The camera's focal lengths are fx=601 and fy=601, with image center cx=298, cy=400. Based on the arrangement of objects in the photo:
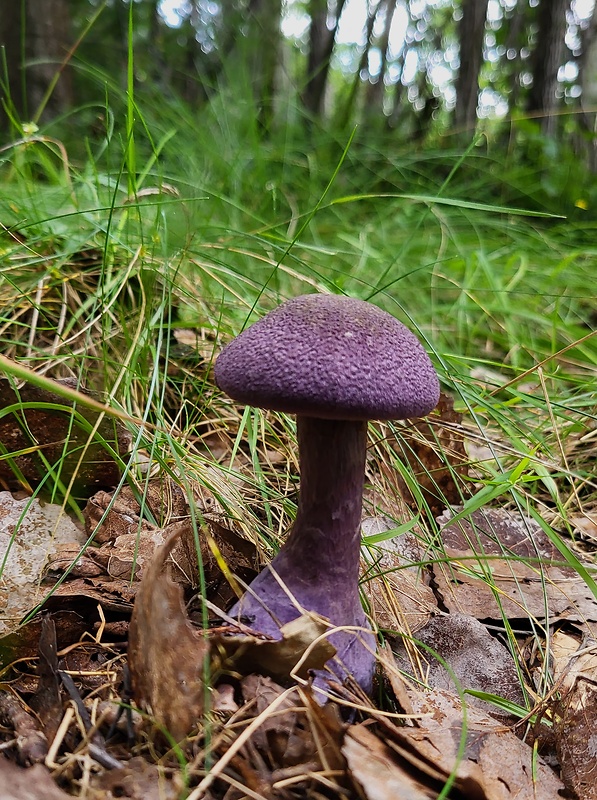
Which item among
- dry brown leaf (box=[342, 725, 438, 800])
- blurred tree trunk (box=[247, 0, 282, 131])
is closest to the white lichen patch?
dry brown leaf (box=[342, 725, 438, 800])

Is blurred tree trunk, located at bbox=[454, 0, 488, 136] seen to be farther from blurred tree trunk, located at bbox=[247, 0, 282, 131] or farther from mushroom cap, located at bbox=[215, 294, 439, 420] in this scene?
mushroom cap, located at bbox=[215, 294, 439, 420]

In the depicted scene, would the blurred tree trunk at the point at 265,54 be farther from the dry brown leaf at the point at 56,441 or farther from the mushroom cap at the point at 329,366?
the mushroom cap at the point at 329,366

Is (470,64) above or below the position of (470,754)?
above

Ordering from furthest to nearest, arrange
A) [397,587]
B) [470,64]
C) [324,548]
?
[470,64] < [397,587] < [324,548]

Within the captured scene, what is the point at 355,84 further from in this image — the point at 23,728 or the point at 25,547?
the point at 23,728

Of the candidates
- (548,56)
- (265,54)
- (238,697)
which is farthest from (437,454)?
(265,54)

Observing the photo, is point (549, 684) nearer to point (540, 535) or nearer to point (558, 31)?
point (540, 535)

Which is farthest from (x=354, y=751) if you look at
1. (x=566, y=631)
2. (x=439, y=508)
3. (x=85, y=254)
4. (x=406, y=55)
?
(x=406, y=55)
